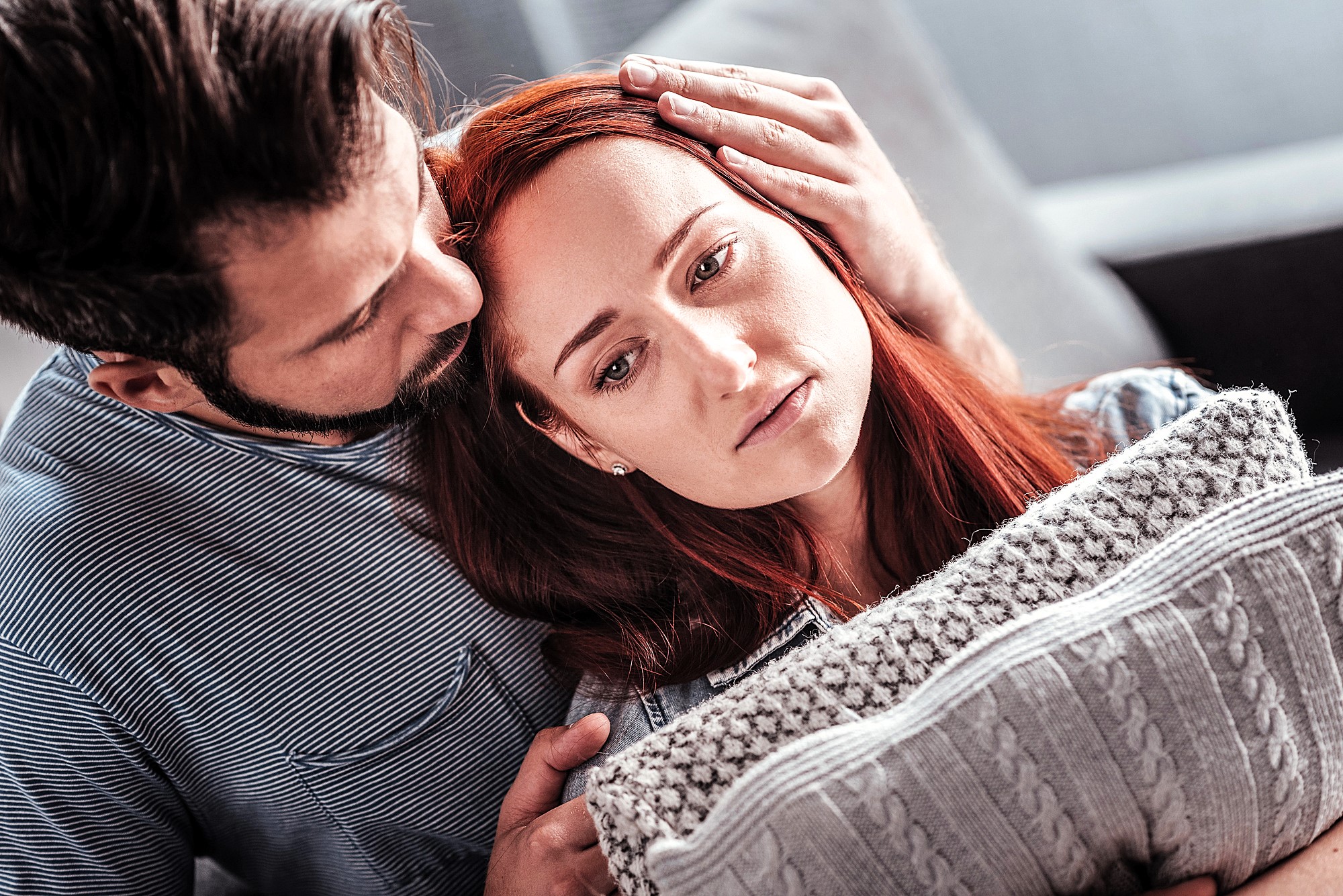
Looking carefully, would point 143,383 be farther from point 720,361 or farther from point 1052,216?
point 1052,216

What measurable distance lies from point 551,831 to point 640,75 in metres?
0.74

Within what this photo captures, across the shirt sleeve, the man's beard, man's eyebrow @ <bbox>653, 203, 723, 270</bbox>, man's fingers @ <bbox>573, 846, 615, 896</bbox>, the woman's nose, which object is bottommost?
the shirt sleeve

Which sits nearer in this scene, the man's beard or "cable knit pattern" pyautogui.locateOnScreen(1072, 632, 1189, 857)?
"cable knit pattern" pyautogui.locateOnScreen(1072, 632, 1189, 857)

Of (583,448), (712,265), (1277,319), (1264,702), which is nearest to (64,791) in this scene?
(583,448)

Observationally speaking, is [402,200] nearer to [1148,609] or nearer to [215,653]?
[215,653]

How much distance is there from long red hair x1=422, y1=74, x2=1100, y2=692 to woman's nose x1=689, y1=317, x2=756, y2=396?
18 cm

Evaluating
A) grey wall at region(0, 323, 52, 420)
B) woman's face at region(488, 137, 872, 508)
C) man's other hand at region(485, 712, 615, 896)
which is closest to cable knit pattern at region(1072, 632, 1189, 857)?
woman's face at region(488, 137, 872, 508)

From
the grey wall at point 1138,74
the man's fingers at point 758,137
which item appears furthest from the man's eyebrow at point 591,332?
the grey wall at point 1138,74

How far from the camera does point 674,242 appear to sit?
0.90 m

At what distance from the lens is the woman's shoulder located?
4.01ft

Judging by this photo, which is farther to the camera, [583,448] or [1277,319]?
[1277,319]

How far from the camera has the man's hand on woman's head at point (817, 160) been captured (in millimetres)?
993

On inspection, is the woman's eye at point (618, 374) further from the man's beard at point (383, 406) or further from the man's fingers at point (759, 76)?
the man's fingers at point (759, 76)

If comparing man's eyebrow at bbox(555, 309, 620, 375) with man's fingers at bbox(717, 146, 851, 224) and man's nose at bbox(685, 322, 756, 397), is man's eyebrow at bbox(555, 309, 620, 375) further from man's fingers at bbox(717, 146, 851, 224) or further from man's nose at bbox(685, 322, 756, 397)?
man's fingers at bbox(717, 146, 851, 224)
